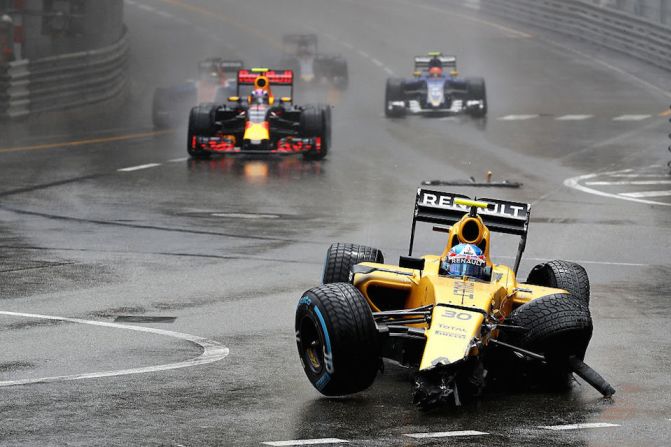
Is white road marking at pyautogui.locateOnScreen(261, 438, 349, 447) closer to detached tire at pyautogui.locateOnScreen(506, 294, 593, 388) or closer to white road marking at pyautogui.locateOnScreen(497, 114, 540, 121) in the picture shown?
detached tire at pyautogui.locateOnScreen(506, 294, 593, 388)

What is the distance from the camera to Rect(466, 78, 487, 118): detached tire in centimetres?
4081

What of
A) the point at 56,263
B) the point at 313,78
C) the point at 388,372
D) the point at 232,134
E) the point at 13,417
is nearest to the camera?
the point at 13,417

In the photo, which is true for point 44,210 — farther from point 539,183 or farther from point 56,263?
point 539,183

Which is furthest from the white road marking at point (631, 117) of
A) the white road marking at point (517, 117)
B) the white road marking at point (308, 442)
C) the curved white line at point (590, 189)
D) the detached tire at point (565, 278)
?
the white road marking at point (308, 442)

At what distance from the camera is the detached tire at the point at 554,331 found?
1089 cm

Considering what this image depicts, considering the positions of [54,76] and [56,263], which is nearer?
[56,263]

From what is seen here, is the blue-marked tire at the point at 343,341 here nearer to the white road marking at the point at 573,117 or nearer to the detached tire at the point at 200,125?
the detached tire at the point at 200,125

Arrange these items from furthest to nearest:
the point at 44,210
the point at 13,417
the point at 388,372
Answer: the point at 44,210
the point at 388,372
the point at 13,417

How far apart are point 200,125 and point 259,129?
117cm

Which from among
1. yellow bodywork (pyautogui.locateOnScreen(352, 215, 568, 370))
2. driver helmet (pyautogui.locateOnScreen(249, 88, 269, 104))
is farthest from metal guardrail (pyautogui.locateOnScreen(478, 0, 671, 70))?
yellow bodywork (pyautogui.locateOnScreen(352, 215, 568, 370))

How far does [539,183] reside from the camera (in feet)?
89.0

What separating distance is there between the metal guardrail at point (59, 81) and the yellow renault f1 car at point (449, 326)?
26.5 meters

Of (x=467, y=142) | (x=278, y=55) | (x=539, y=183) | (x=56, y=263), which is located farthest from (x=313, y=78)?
(x=56, y=263)

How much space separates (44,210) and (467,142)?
47.2 ft
